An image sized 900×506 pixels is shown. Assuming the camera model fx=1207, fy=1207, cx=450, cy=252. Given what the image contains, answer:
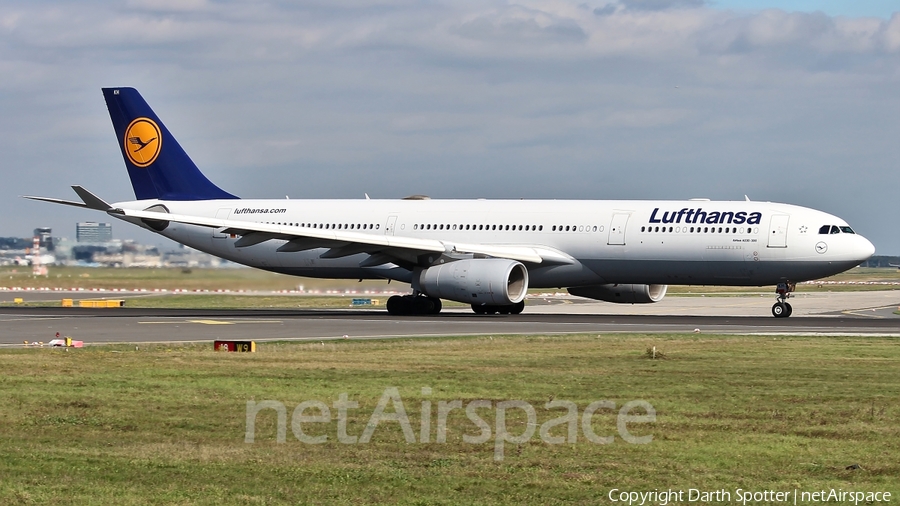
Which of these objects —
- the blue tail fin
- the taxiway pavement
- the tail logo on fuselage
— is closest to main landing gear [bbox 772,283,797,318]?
the taxiway pavement

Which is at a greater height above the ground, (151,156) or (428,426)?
(151,156)

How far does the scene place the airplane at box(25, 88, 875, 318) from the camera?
37.8 metres

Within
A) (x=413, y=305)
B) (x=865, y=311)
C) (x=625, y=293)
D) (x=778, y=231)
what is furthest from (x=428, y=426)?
(x=865, y=311)

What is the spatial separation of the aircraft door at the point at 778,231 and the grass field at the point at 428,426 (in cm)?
1401

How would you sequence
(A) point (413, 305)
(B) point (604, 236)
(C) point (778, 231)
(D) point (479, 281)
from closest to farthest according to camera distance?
(D) point (479, 281) → (C) point (778, 231) → (B) point (604, 236) → (A) point (413, 305)

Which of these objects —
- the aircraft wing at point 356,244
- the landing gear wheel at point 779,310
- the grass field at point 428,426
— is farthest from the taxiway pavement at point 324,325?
the grass field at point 428,426

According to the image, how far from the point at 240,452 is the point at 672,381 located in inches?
343

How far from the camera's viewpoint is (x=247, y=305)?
5303 cm

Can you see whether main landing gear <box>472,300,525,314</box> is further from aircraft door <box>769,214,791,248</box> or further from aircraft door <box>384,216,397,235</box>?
aircraft door <box>769,214,791,248</box>

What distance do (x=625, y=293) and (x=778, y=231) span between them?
7.16 meters

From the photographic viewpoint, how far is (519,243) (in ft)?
135

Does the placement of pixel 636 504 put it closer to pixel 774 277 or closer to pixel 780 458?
pixel 780 458

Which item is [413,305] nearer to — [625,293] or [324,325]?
[324,325]

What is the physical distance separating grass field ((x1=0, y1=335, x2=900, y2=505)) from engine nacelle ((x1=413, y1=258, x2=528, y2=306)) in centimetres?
1363
